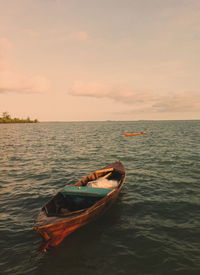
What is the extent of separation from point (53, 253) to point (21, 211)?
4.46 meters

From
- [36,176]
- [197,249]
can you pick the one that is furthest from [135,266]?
[36,176]

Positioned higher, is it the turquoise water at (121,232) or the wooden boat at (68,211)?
the wooden boat at (68,211)

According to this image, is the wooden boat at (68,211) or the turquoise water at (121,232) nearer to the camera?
the turquoise water at (121,232)

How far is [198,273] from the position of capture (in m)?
6.30

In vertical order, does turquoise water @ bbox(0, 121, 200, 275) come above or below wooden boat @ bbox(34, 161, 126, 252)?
below

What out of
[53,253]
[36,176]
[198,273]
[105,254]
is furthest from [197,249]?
[36,176]

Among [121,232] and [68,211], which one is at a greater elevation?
[68,211]

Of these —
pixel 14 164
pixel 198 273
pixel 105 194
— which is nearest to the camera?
pixel 198 273

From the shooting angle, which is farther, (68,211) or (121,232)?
(68,211)

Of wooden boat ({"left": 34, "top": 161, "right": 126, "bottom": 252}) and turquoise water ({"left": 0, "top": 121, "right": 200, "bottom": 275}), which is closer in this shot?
turquoise water ({"left": 0, "top": 121, "right": 200, "bottom": 275})

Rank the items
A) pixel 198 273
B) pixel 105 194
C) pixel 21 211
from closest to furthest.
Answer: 1. pixel 198 273
2. pixel 105 194
3. pixel 21 211

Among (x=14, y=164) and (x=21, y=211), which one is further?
(x=14, y=164)

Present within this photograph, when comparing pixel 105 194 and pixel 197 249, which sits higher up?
pixel 105 194

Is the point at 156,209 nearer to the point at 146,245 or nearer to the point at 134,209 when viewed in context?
the point at 134,209
